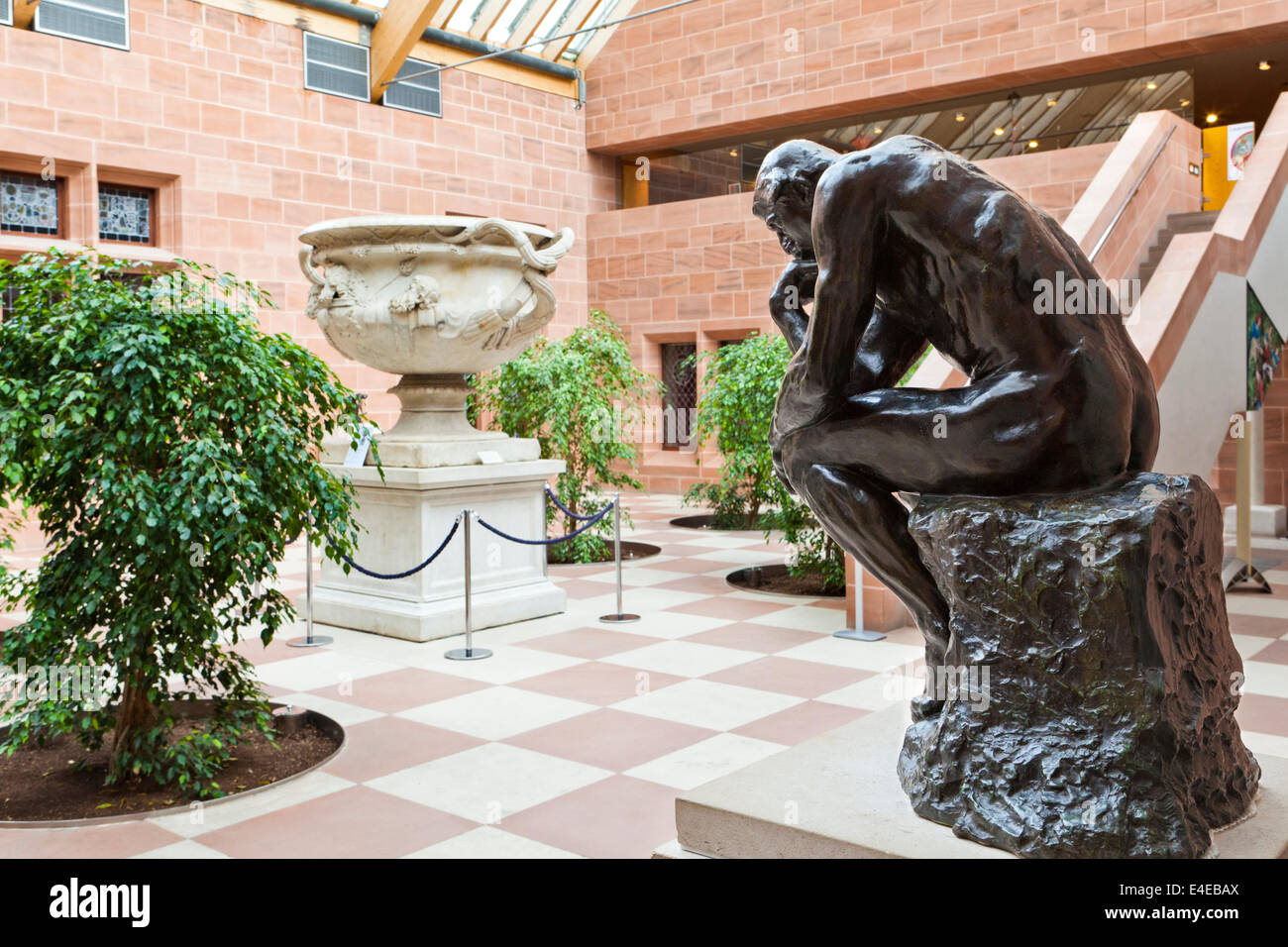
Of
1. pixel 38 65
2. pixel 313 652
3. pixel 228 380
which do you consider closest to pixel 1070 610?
pixel 228 380

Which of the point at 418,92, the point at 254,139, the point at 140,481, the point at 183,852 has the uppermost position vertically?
the point at 418,92

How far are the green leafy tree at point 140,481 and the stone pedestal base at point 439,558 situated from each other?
2394mm

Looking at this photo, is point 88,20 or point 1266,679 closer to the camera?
point 1266,679

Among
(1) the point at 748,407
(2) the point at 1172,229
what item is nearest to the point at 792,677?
(1) the point at 748,407

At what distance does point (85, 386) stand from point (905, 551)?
2603mm

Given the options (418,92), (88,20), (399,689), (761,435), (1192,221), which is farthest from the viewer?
(418,92)

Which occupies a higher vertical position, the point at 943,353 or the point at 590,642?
the point at 943,353

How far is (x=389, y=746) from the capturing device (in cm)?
440

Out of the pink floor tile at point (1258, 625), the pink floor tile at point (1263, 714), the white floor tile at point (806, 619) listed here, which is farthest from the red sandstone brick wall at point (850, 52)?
the pink floor tile at point (1263, 714)

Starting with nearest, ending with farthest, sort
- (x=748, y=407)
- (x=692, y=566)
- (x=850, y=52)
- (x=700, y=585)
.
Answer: (x=700, y=585) → (x=748, y=407) → (x=692, y=566) → (x=850, y=52)

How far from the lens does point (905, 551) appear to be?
293cm

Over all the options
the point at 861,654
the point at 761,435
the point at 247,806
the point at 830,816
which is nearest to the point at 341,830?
the point at 247,806

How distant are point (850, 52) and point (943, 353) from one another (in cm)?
1184

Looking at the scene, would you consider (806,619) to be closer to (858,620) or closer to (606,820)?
(858,620)
